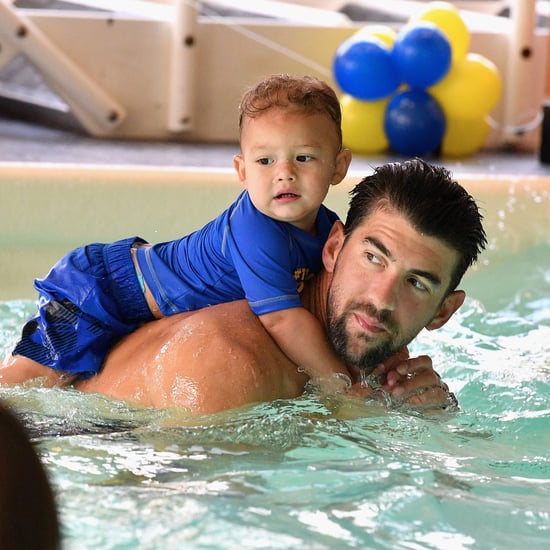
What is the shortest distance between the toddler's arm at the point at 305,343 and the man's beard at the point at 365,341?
25mm

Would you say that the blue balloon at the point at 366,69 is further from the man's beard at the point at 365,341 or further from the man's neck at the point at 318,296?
the man's beard at the point at 365,341

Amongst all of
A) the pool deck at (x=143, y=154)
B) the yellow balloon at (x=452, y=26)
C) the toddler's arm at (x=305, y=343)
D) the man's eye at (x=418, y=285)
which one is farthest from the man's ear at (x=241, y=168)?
the yellow balloon at (x=452, y=26)

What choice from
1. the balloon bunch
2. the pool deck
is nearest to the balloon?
the balloon bunch

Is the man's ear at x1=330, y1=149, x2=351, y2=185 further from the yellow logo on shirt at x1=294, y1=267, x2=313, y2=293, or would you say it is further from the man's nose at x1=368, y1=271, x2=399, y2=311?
the man's nose at x1=368, y1=271, x2=399, y2=311

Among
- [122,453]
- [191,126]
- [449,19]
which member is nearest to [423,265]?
[122,453]

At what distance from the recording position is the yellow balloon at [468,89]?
20.5ft

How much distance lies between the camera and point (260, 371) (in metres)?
1.99

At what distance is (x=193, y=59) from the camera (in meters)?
6.68

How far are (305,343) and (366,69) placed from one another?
4159mm

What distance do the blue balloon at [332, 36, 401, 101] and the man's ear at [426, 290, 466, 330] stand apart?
13.2ft

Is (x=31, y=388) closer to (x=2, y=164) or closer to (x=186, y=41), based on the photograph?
(x=2, y=164)

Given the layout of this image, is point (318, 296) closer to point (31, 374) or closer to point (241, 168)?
point (241, 168)

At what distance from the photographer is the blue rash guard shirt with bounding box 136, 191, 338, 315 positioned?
211 cm

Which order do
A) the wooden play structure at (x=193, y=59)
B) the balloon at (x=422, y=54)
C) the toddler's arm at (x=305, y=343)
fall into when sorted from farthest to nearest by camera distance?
the wooden play structure at (x=193, y=59), the balloon at (x=422, y=54), the toddler's arm at (x=305, y=343)
